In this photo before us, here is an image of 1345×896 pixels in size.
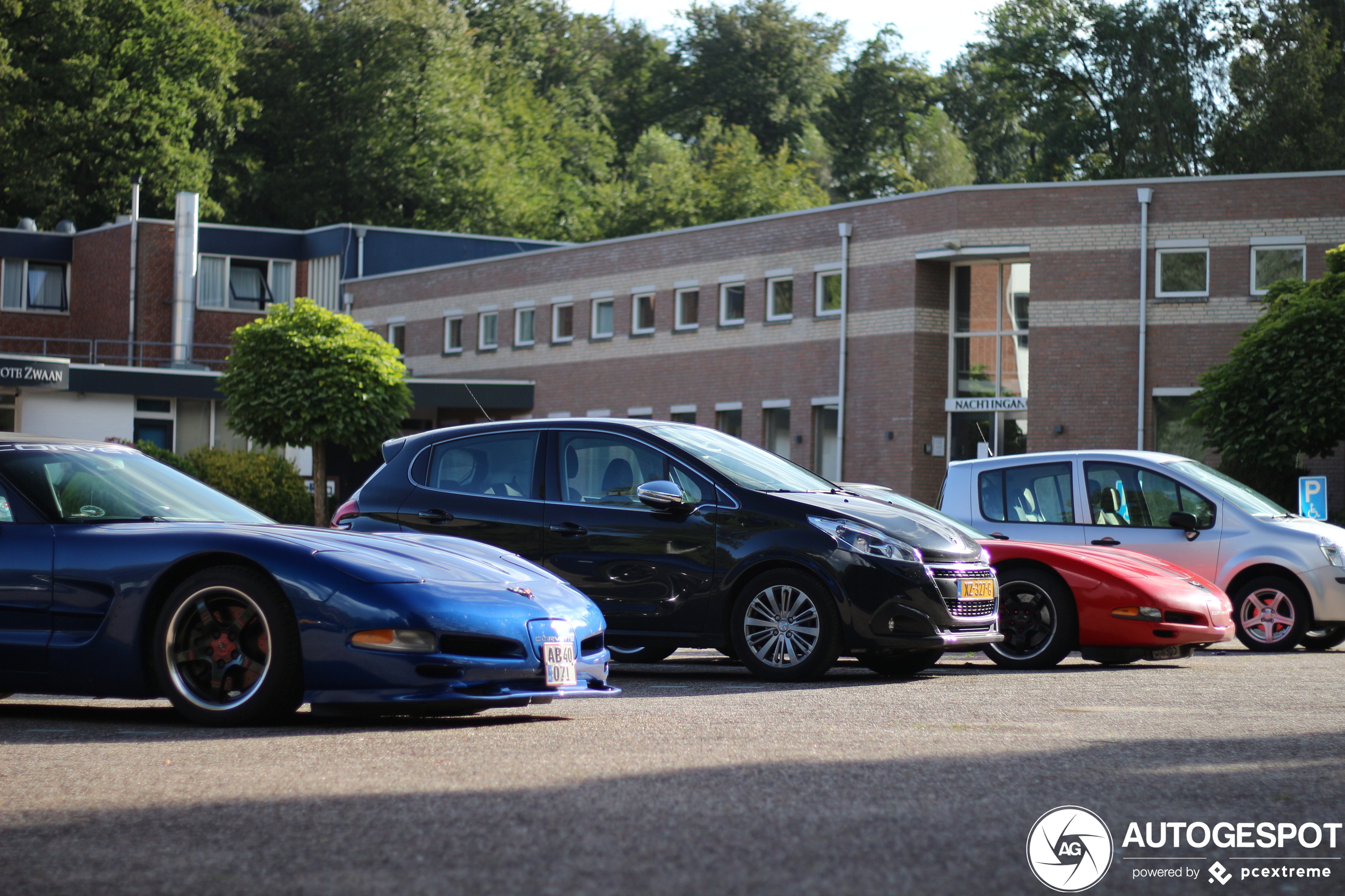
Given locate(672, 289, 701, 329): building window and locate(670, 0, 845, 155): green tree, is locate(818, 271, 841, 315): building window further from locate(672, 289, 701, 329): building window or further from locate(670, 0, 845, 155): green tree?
locate(670, 0, 845, 155): green tree

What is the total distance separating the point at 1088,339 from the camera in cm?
3450

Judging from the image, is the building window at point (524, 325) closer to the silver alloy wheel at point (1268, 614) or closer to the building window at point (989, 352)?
the building window at point (989, 352)

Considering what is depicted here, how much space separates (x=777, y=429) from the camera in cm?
3978

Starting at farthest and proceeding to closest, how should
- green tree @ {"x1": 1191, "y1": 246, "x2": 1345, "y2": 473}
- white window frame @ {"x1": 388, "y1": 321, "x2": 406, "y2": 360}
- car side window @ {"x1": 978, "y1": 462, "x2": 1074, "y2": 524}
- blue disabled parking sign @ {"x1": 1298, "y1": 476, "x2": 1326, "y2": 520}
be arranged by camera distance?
white window frame @ {"x1": 388, "y1": 321, "x2": 406, "y2": 360} → green tree @ {"x1": 1191, "y1": 246, "x2": 1345, "y2": 473} → blue disabled parking sign @ {"x1": 1298, "y1": 476, "x2": 1326, "y2": 520} → car side window @ {"x1": 978, "y1": 462, "x2": 1074, "y2": 524}

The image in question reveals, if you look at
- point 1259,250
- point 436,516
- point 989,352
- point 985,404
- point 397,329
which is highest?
point 1259,250

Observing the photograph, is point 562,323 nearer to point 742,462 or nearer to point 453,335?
point 453,335

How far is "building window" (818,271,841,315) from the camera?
3825 centimetres

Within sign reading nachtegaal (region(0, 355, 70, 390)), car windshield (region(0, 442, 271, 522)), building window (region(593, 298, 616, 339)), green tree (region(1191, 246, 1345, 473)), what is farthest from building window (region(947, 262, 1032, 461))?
car windshield (region(0, 442, 271, 522))

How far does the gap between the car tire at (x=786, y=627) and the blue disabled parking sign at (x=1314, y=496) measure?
459 inches

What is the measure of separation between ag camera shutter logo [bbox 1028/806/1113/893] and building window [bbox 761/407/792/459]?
34.2m

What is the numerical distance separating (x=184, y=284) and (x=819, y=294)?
24.0 metres

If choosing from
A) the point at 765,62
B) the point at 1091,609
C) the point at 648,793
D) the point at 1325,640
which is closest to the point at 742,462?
the point at 1091,609

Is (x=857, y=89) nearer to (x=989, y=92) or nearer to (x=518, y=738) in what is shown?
(x=989, y=92)

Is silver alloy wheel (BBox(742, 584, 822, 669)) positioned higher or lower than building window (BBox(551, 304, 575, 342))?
lower
